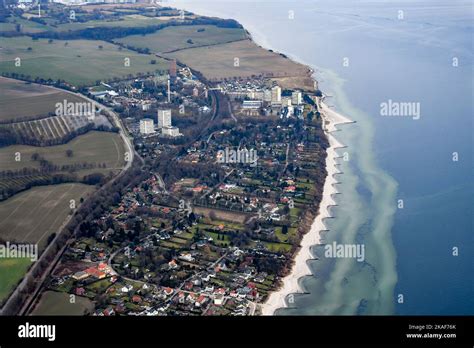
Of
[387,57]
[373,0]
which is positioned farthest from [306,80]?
[373,0]

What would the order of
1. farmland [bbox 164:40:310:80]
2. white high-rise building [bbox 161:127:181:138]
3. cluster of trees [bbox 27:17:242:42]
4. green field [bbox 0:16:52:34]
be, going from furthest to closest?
green field [bbox 0:16:52:34] < cluster of trees [bbox 27:17:242:42] < farmland [bbox 164:40:310:80] < white high-rise building [bbox 161:127:181:138]

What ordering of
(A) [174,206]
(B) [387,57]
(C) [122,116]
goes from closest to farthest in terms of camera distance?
1. (A) [174,206]
2. (C) [122,116]
3. (B) [387,57]

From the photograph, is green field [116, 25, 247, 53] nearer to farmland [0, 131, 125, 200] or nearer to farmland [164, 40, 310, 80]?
farmland [164, 40, 310, 80]

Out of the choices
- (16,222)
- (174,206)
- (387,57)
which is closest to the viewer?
(16,222)

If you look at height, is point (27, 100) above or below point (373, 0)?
below

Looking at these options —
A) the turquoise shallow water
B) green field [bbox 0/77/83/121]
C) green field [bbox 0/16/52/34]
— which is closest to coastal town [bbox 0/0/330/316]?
green field [bbox 0/77/83/121]

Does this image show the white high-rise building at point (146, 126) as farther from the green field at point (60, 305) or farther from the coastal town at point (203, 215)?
the green field at point (60, 305)
